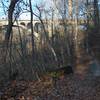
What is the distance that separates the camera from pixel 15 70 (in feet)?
66.9

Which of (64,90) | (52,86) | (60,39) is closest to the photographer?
(64,90)

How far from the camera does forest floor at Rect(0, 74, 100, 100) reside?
14102 mm

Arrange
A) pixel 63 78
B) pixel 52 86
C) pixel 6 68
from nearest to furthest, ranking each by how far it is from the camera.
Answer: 1. pixel 52 86
2. pixel 63 78
3. pixel 6 68

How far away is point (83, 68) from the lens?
25.2m

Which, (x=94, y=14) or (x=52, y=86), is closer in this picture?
(x=52, y=86)

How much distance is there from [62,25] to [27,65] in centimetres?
1623

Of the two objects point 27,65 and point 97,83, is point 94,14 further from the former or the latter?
point 97,83

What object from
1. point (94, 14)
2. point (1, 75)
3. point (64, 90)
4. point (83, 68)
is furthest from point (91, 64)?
point (64, 90)

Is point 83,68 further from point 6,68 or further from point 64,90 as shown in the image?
point 64,90

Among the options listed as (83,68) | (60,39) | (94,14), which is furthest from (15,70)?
(60,39)

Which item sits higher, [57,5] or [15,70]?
[57,5]

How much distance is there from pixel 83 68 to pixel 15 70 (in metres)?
6.63

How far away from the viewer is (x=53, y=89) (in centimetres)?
1542

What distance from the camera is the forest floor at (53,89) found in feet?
46.3
